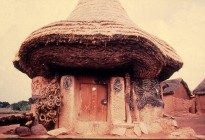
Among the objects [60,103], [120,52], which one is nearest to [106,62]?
[120,52]

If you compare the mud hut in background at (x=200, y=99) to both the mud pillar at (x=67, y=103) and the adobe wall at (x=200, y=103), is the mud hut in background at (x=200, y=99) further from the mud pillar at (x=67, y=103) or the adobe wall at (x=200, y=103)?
the mud pillar at (x=67, y=103)

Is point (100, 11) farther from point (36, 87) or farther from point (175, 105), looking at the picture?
point (175, 105)

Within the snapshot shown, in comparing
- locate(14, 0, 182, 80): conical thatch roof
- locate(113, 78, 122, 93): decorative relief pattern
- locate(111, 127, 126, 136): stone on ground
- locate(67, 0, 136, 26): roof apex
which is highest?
locate(67, 0, 136, 26): roof apex

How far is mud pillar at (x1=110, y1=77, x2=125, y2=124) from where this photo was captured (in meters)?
7.22

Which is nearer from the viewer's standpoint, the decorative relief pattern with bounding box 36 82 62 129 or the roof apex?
the decorative relief pattern with bounding box 36 82 62 129

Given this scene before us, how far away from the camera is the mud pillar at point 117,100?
7224 millimetres

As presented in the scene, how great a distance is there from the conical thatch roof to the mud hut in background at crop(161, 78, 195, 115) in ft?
39.1

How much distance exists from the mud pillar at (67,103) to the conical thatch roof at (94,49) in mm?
470

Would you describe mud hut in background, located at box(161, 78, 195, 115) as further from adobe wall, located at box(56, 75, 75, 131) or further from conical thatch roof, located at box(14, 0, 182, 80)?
adobe wall, located at box(56, 75, 75, 131)

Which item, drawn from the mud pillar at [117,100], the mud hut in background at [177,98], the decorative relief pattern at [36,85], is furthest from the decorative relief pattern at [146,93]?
the mud hut in background at [177,98]

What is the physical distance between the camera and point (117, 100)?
24.1ft

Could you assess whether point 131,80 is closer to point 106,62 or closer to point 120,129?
point 106,62

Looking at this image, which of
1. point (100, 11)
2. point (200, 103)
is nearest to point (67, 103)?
point (100, 11)

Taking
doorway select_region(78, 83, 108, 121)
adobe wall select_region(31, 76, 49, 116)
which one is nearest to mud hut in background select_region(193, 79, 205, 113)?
doorway select_region(78, 83, 108, 121)
